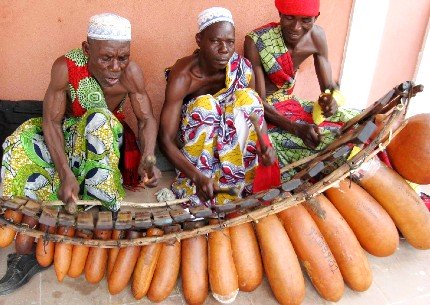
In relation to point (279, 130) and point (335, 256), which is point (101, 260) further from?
point (279, 130)

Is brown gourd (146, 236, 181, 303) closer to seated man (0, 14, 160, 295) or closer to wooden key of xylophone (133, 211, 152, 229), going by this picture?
wooden key of xylophone (133, 211, 152, 229)

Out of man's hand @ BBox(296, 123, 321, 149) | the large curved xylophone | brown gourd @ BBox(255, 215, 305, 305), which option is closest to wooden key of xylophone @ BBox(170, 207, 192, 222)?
the large curved xylophone

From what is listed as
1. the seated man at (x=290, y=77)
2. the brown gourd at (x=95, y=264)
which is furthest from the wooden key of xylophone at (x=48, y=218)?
the seated man at (x=290, y=77)

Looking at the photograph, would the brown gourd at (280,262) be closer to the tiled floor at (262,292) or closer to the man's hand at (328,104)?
the tiled floor at (262,292)

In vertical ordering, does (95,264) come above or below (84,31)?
below

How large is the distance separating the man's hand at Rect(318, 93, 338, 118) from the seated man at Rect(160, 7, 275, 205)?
0.43 metres

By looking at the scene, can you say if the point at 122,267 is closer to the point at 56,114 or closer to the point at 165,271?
the point at 165,271

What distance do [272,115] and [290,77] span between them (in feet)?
1.24

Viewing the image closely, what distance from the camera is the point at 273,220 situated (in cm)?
214

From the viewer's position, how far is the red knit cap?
8.86 feet

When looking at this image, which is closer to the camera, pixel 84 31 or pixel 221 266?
pixel 221 266

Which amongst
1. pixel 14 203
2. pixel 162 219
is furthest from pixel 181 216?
pixel 14 203

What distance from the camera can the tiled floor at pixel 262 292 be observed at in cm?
216

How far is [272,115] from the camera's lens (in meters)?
2.89
